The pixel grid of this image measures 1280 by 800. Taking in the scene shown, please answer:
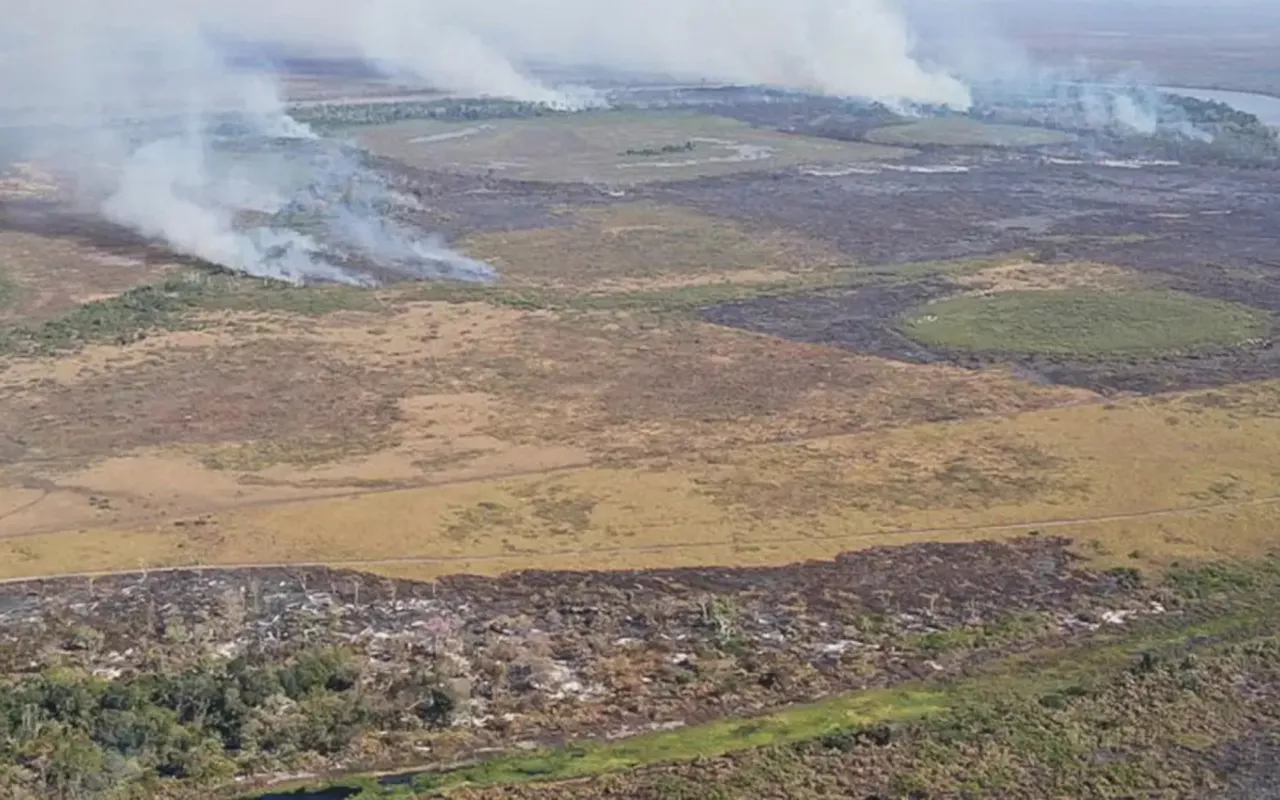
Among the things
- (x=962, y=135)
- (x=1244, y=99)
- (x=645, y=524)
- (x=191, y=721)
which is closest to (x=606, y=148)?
(x=962, y=135)

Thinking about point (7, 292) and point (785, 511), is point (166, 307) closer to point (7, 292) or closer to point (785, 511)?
point (7, 292)

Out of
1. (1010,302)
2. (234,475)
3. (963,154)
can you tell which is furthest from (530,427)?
(963,154)

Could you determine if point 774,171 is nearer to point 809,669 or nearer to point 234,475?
point 234,475

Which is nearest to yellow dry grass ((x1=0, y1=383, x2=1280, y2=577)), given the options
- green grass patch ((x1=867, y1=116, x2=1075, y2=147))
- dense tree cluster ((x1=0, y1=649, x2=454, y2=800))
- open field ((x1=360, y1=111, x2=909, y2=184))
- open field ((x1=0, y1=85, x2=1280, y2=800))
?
open field ((x1=0, y1=85, x2=1280, y2=800))

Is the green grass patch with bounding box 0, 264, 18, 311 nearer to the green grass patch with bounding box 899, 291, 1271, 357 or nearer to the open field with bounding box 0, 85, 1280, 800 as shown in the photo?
the open field with bounding box 0, 85, 1280, 800

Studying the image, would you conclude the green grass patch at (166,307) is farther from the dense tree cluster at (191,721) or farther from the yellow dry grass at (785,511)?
the dense tree cluster at (191,721)

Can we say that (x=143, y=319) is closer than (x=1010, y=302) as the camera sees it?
Yes
